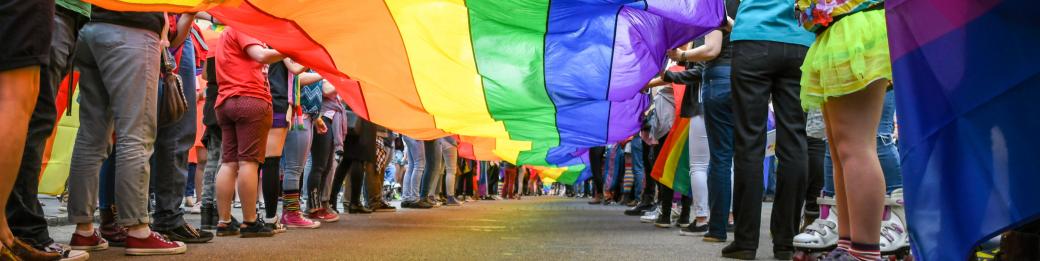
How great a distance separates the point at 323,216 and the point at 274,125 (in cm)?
164

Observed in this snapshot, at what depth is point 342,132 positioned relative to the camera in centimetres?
759

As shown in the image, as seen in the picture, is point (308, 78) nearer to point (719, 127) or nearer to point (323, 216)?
point (323, 216)

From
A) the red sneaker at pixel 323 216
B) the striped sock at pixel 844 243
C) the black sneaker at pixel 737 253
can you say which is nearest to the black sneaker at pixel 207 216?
the red sneaker at pixel 323 216

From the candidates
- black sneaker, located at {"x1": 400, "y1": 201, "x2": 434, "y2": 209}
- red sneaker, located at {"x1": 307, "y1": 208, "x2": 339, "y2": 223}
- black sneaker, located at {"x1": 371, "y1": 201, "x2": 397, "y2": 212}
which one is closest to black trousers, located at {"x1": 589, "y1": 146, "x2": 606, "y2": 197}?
black sneaker, located at {"x1": 400, "y1": 201, "x2": 434, "y2": 209}

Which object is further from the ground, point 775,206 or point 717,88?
point 717,88

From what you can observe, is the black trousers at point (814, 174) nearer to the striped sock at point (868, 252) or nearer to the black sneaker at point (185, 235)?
the striped sock at point (868, 252)

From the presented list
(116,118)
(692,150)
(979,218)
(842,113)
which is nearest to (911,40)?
(979,218)

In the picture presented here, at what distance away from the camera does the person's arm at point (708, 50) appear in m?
4.57

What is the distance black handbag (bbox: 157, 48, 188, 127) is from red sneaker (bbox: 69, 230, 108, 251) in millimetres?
644

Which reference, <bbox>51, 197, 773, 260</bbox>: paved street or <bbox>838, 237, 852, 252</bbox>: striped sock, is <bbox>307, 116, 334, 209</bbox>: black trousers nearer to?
<bbox>51, 197, 773, 260</bbox>: paved street

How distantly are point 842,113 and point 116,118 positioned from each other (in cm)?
291

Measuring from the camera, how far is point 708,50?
15.0 ft

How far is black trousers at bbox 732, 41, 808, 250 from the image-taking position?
11.7 feet

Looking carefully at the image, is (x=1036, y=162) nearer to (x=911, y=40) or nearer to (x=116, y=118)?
(x=911, y=40)
